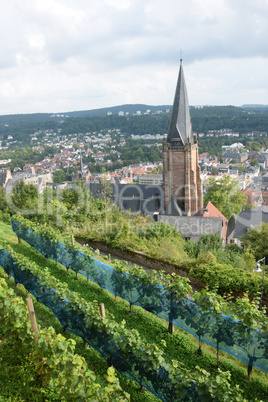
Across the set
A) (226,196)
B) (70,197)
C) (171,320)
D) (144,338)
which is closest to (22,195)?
(70,197)

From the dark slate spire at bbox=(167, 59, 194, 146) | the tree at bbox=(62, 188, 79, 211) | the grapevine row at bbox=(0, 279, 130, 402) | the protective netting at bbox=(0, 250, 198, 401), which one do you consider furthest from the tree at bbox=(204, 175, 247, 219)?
the grapevine row at bbox=(0, 279, 130, 402)

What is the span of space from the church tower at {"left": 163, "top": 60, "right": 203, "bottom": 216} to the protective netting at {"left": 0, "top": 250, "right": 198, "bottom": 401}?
78.5 feet

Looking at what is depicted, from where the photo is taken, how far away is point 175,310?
8.84 metres

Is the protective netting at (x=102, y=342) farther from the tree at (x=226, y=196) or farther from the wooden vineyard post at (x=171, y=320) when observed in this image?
the tree at (x=226, y=196)

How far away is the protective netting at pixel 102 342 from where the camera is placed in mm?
6254

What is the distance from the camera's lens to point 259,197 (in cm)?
6425

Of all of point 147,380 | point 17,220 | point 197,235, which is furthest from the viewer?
point 197,235

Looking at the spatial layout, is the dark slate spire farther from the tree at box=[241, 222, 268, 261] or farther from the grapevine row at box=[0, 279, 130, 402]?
the grapevine row at box=[0, 279, 130, 402]

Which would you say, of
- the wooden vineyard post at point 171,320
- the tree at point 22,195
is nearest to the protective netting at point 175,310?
the wooden vineyard post at point 171,320

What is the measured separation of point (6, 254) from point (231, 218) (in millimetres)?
30057

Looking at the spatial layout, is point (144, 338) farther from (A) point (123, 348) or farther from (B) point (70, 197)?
(B) point (70, 197)

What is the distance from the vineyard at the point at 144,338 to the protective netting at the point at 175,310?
0.04 meters

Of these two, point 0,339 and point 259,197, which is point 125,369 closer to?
point 0,339

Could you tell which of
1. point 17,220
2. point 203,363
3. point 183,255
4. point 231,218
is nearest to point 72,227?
point 17,220
